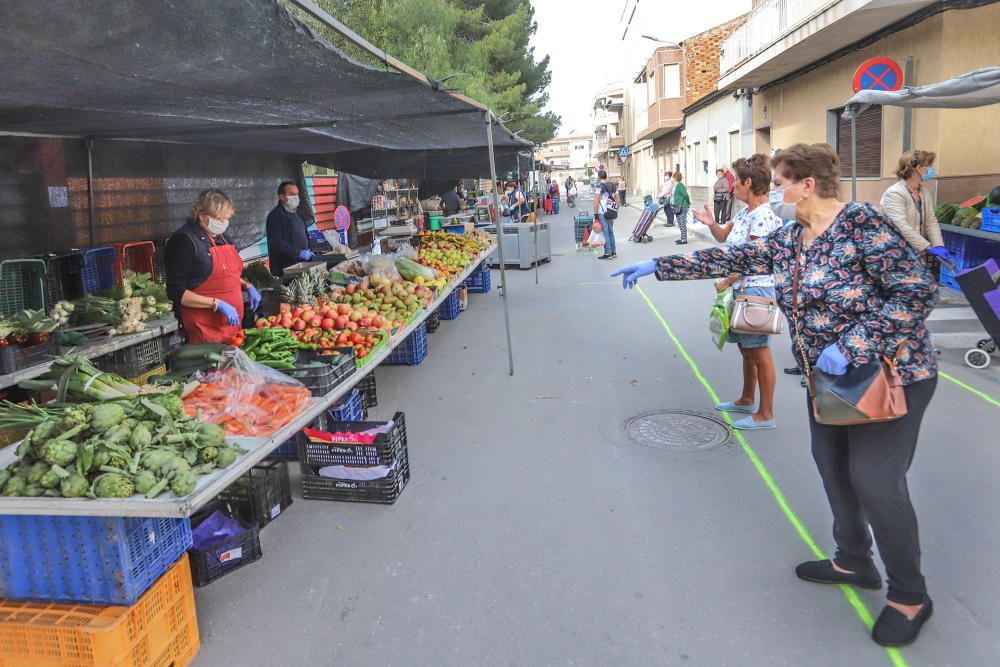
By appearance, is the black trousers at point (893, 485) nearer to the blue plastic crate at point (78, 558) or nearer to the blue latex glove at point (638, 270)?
the blue latex glove at point (638, 270)

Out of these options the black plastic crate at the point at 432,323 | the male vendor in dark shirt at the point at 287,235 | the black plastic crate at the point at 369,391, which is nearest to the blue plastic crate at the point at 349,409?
the black plastic crate at the point at 369,391

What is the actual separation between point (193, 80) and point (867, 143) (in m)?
13.7

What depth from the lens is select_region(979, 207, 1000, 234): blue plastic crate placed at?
7754 millimetres

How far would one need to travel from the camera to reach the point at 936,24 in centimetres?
1115

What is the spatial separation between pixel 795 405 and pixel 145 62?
5.51m

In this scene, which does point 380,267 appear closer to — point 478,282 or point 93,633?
point 93,633

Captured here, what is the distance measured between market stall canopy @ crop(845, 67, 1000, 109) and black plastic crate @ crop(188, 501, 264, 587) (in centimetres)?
717

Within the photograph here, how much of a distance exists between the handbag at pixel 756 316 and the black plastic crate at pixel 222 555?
3.45 m

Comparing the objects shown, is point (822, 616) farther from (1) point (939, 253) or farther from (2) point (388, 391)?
(1) point (939, 253)

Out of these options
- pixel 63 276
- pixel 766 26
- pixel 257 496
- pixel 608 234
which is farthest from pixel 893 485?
pixel 766 26

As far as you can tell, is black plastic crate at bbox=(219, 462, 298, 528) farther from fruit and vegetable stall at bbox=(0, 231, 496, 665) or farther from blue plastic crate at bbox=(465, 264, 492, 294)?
blue plastic crate at bbox=(465, 264, 492, 294)

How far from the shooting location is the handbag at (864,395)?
8.87ft

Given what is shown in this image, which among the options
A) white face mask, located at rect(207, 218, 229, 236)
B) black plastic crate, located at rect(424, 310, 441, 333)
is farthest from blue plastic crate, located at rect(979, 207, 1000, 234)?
white face mask, located at rect(207, 218, 229, 236)

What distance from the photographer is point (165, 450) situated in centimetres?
296
